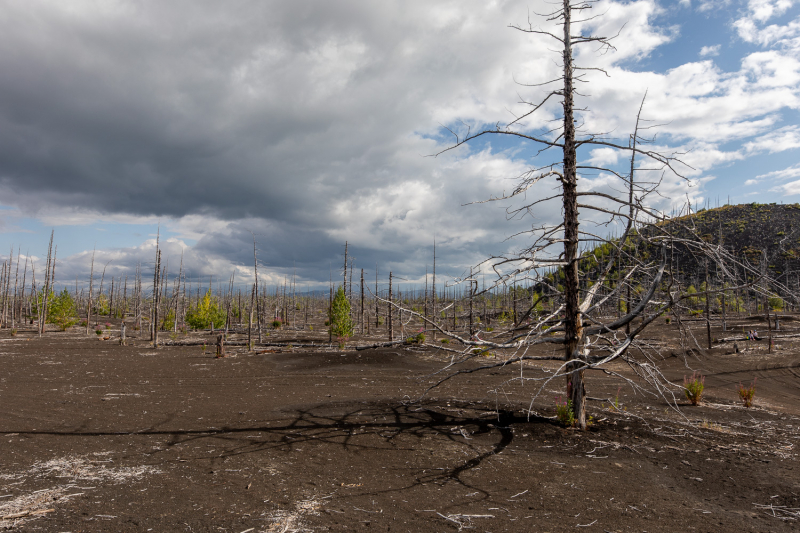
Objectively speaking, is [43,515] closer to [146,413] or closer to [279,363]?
[146,413]

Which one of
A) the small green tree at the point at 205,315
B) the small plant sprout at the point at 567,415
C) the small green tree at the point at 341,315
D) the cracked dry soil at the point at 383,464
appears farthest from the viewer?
the small green tree at the point at 205,315

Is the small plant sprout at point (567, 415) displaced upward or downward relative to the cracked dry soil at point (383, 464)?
upward

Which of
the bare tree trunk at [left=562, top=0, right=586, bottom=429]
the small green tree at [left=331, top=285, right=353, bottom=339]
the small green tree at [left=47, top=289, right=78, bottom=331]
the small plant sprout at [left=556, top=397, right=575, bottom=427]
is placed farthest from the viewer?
the small green tree at [left=47, top=289, right=78, bottom=331]

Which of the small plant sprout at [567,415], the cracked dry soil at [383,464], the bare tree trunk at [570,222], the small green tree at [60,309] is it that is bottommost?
the cracked dry soil at [383,464]

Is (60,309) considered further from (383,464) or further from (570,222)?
(570,222)

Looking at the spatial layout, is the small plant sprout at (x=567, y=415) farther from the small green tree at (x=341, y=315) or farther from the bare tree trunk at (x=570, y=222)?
the small green tree at (x=341, y=315)

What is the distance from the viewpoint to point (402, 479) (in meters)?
5.64

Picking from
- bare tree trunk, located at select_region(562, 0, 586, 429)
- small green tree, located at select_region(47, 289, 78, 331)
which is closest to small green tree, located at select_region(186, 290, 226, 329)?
small green tree, located at select_region(47, 289, 78, 331)

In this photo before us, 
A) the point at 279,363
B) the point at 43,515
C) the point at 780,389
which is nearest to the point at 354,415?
the point at 43,515

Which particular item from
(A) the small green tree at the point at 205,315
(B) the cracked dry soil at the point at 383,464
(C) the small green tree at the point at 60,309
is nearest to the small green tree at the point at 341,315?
(B) the cracked dry soil at the point at 383,464

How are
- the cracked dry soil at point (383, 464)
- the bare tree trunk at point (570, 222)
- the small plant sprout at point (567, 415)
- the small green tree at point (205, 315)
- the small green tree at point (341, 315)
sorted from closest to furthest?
the cracked dry soil at point (383, 464), the bare tree trunk at point (570, 222), the small plant sprout at point (567, 415), the small green tree at point (341, 315), the small green tree at point (205, 315)

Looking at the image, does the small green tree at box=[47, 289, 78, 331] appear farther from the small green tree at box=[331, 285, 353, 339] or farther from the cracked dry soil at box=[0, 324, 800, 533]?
the cracked dry soil at box=[0, 324, 800, 533]

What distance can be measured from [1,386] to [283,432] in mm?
13336

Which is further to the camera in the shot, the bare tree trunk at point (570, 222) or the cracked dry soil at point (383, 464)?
the bare tree trunk at point (570, 222)
